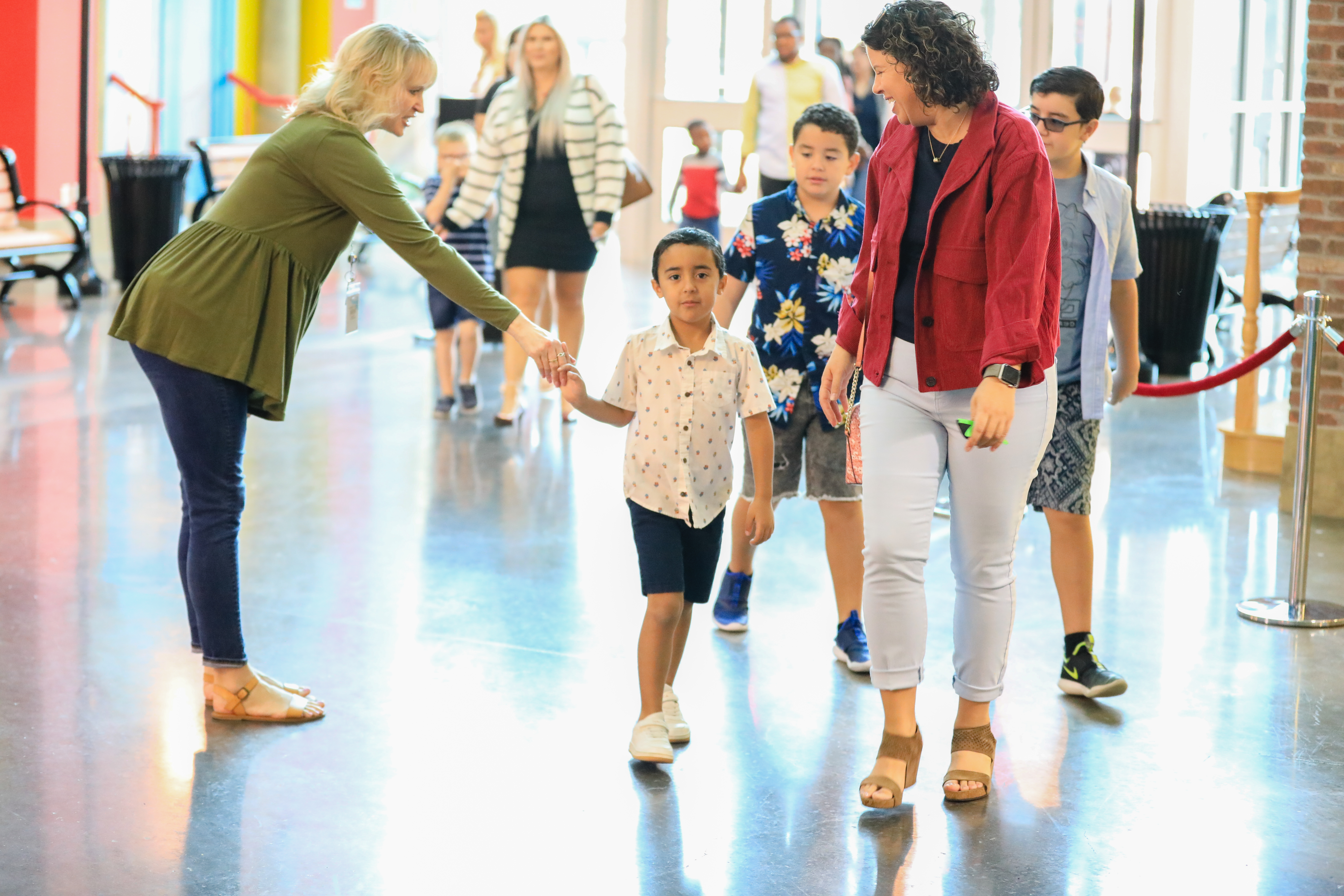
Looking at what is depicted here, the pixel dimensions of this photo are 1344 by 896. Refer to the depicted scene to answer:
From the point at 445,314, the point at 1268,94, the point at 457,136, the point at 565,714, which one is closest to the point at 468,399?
the point at 445,314

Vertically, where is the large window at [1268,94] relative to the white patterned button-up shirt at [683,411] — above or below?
above

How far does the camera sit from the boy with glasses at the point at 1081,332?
3807mm

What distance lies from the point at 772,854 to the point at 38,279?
9708 millimetres

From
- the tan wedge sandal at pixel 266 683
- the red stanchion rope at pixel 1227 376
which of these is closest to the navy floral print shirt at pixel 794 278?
the red stanchion rope at pixel 1227 376

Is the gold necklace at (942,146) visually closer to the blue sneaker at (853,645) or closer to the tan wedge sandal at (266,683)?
the blue sneaker at (853,645)

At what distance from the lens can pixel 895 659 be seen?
3.28 metres

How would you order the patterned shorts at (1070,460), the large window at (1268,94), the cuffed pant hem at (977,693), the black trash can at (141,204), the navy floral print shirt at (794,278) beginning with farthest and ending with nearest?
the large window at (1268,94) → the black trash can at (141,204) → the navy floral print shirt at (794,278) → the patterned shorts at (1070,460) → the cuffed pant hem at (977,693)

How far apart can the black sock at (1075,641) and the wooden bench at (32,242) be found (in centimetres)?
780

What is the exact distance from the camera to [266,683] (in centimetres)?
377

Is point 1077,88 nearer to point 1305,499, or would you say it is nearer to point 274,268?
point 1305,499

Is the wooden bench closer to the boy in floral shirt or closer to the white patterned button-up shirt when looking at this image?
the boy in floral shirt

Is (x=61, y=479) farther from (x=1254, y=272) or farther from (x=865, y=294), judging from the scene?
(x=1254, y=272)

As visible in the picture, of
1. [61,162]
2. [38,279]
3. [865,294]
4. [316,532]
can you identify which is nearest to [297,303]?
[865,294]

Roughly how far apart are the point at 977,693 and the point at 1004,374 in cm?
77
